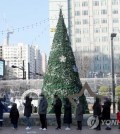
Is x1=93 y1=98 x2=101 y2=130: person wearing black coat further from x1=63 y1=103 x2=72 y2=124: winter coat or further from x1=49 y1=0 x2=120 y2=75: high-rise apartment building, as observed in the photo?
x1=49 y1=0 x2=120 y2=75: high-rise apartment building

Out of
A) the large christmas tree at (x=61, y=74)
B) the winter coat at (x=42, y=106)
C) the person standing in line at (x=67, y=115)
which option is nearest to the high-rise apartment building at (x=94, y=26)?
the large christmas tree at (x=61, y=74)

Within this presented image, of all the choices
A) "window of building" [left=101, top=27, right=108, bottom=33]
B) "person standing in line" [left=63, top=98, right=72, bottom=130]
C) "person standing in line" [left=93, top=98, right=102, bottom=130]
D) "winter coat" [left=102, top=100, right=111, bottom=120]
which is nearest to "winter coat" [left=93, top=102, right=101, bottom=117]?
"person standing in line" [left=93, top=98, right=102, bottom=130]

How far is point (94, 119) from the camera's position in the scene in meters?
19.1

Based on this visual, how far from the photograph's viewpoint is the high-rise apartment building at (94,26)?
120162 mm

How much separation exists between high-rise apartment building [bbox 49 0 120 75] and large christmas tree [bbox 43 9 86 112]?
96.0 m

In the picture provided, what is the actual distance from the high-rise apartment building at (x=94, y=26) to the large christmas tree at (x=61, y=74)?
315 ft

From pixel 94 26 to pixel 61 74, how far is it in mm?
101760

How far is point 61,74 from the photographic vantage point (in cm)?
2198

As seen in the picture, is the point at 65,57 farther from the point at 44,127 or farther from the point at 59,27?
the point at 44,127

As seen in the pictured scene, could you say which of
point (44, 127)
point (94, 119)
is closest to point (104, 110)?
point (94, 119)

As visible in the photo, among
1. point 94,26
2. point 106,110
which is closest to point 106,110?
point 106,110

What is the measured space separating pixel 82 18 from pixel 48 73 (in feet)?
336

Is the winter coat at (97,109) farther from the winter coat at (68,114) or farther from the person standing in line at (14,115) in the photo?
the person standing in line at (14,115)

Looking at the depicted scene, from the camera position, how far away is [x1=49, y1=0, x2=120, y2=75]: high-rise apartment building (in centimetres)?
12016
